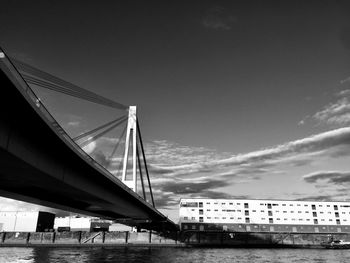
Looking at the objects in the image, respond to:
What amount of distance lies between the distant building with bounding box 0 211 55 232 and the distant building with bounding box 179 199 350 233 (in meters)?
49.0

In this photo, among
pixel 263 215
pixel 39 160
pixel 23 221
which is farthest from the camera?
pixel 263 215

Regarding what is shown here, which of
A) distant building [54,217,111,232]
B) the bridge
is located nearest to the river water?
the bridge

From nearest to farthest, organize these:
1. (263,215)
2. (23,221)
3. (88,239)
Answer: (88,239)
(23,221)
(263,215)

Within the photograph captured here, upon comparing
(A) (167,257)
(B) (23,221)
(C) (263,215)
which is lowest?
(A) (167,257)

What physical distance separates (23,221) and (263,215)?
8379cm

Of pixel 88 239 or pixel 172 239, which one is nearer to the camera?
pixel 172 239

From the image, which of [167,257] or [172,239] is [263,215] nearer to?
[172,239]

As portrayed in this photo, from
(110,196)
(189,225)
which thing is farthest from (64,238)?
(110,196)

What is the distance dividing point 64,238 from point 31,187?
7220 cm

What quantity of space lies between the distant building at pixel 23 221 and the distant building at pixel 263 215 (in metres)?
49.0

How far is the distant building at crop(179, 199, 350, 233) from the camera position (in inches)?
4412

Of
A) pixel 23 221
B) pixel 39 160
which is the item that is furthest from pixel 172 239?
pixel 39 160

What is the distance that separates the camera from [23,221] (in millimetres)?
111062

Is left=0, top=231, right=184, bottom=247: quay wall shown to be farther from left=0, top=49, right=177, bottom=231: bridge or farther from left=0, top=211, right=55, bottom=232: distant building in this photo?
left=0, top=49, right=177, bottom=231: bridge
